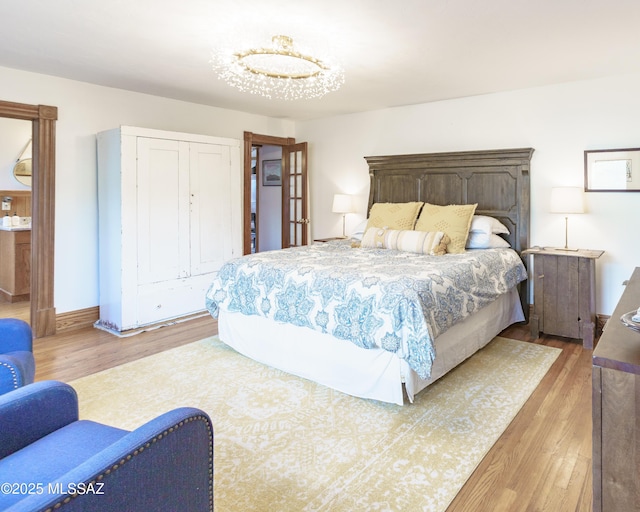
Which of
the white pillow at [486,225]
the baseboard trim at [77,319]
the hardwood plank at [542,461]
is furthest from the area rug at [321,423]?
the baseboard trim at [77,319]

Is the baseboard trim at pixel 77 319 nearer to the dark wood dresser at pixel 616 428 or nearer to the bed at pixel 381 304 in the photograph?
the bed at pixel 381 304

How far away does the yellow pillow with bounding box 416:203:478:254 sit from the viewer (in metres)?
3.91

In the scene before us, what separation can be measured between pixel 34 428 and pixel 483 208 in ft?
13.8

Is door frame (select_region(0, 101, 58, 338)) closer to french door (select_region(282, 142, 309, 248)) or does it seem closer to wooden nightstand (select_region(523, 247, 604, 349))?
french door (select_region(282, 142, 309, 248))

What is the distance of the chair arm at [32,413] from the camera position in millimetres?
1361

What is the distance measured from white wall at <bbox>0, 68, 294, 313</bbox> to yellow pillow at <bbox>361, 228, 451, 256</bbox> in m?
2.75

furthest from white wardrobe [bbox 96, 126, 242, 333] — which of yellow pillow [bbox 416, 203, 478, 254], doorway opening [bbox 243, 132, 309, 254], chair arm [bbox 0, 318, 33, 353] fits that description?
yellow pillow [bbox 416, 203, 478, 254]

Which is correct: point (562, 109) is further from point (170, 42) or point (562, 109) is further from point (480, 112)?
point (170, 42)

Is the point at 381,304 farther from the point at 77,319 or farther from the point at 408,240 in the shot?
the point at 77,319

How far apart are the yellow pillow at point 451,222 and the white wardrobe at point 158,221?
2.31 m

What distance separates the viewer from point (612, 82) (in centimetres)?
383

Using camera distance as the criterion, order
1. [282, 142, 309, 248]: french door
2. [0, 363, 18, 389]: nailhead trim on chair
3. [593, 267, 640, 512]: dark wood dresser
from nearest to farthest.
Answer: [593, 267, 640, 512]: dark wood dresser
[0, 363, 18, 389]: nailhead trim on chair
[282, 142, 309, 248]: french door

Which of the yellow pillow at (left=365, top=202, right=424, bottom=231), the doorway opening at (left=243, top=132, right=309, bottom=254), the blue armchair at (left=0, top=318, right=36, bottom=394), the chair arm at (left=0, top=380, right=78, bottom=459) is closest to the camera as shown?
the chair arm at (left=0, top=380, right=78, bottom=459)

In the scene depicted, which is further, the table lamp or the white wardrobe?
the table lamp
